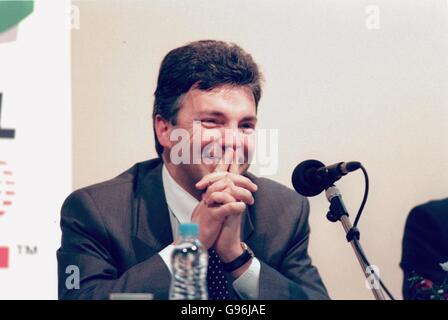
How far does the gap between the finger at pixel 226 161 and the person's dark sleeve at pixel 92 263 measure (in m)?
0.35

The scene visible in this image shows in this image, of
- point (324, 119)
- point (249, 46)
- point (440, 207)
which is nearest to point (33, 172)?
point (249, 46)

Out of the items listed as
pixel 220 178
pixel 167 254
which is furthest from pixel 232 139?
pixel 167 254

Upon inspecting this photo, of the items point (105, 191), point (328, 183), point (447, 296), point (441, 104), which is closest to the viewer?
point (328, 183)

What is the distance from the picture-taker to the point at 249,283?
2.14 m

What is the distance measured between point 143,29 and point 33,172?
0.58 metres

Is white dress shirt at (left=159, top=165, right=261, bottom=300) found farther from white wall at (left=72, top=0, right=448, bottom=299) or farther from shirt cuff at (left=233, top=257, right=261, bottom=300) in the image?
white wall at (left=72, top=0, right=448, bottom=299)

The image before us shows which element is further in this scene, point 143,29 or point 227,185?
point 143,29

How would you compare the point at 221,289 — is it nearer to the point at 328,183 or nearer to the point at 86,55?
the point at 328,183

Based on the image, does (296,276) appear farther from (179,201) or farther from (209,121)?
(209,121)

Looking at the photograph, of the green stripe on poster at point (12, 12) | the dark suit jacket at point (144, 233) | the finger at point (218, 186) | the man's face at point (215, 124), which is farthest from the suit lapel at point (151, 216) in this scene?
the green stripe on poster at point (12, 12)

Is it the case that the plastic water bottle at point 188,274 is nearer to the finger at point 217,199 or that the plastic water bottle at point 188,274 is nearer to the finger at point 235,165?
the finger at point 217,199

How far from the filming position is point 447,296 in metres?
2.16

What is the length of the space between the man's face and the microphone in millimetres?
259

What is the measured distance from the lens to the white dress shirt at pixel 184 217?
2129mm
